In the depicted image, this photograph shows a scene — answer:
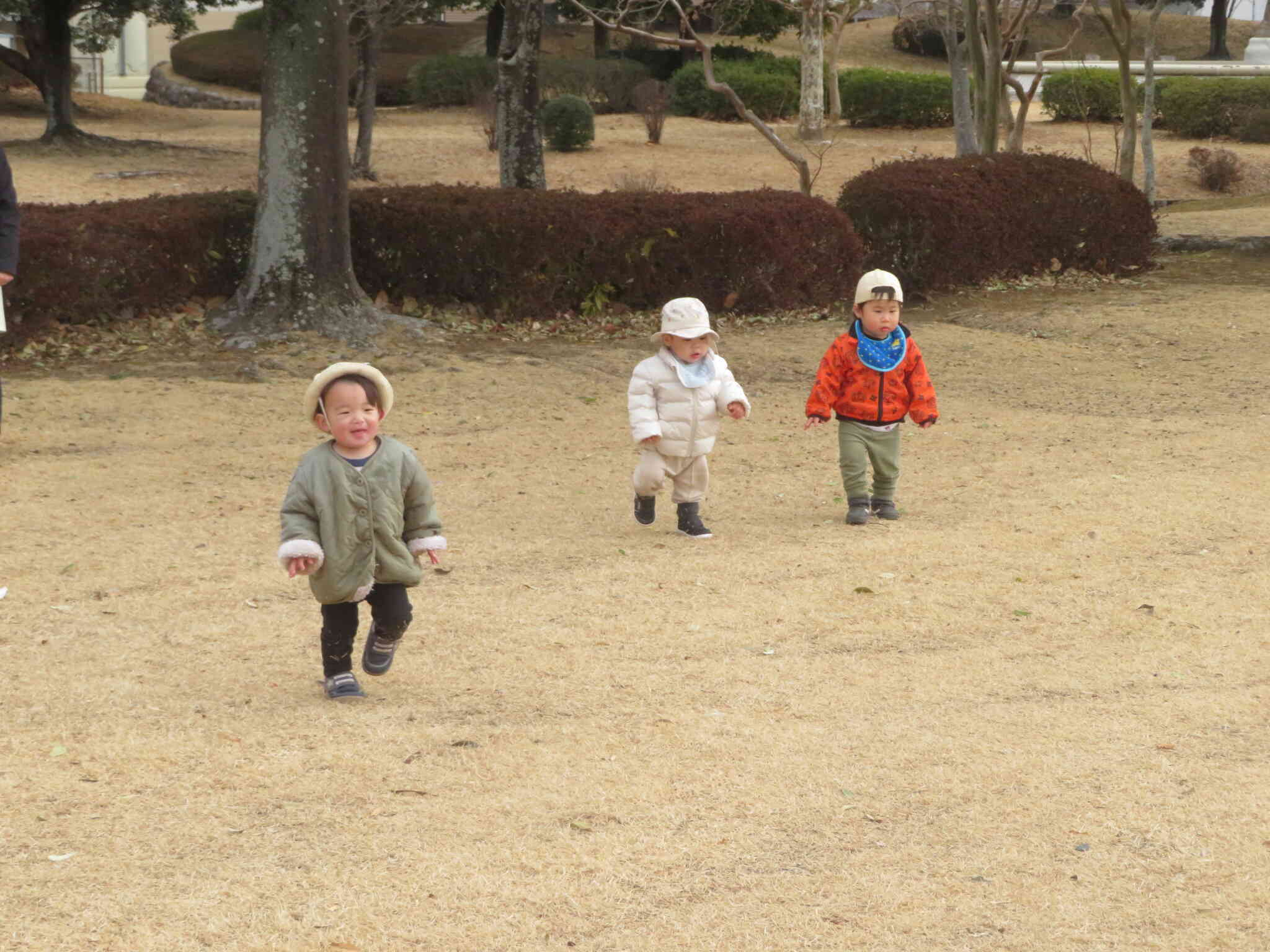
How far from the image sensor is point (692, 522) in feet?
22.1

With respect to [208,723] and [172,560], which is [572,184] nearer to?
[172,560]

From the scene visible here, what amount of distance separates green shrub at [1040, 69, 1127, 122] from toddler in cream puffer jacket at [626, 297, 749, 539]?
2639cm

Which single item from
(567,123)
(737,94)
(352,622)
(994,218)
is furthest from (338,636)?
(737,94)

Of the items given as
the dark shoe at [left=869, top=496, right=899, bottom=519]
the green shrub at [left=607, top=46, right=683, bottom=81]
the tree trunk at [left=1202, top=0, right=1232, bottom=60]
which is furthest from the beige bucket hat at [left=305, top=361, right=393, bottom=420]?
the tree trunk at [left=1202, top=0, right=1232, bottom=60]

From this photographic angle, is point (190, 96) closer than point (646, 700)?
No

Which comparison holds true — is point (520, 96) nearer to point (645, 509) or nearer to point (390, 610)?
point (645, 509)

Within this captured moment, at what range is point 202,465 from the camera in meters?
8.07

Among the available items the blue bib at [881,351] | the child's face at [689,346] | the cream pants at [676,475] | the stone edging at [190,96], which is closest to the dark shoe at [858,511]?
the blue bib at [881,351]

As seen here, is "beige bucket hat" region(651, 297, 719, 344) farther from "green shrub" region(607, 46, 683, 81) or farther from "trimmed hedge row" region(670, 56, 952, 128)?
"green shrub" region(607, 46, 683, 81)

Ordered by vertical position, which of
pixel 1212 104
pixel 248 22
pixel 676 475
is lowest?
pixel 676 475

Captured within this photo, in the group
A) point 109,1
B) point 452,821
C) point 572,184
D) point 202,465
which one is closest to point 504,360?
point 202,465

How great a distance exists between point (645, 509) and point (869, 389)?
1.11 meters

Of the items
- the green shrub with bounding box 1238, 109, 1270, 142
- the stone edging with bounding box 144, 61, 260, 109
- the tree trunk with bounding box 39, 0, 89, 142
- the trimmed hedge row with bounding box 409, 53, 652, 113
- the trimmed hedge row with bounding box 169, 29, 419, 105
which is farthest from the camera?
the trimmed hedge row with bounding box 169, 29, 419, 105

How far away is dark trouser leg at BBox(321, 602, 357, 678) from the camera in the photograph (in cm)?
450
